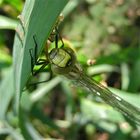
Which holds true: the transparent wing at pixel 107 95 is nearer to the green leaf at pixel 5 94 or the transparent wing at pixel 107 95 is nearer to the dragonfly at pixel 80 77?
the dragonfly at pixel 80 77

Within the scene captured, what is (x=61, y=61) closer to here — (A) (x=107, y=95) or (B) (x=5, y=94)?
(A) (x=107, y=95)

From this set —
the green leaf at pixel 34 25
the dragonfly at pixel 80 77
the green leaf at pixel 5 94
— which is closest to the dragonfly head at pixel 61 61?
the dragonfly at pixel 80 77

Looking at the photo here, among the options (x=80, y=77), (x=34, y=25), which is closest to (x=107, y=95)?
(x=80, y=77)

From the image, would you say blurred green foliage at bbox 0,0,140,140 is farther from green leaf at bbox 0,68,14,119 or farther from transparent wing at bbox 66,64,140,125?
transparent wing at bbox 66,64,140,125

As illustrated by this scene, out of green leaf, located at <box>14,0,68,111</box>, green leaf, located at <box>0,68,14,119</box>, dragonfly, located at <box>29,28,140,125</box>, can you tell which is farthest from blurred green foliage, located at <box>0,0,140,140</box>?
green leaf, located at <box>14,0,68,111</box>

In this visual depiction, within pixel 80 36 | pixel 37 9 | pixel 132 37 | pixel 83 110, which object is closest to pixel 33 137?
pixel 83 110
